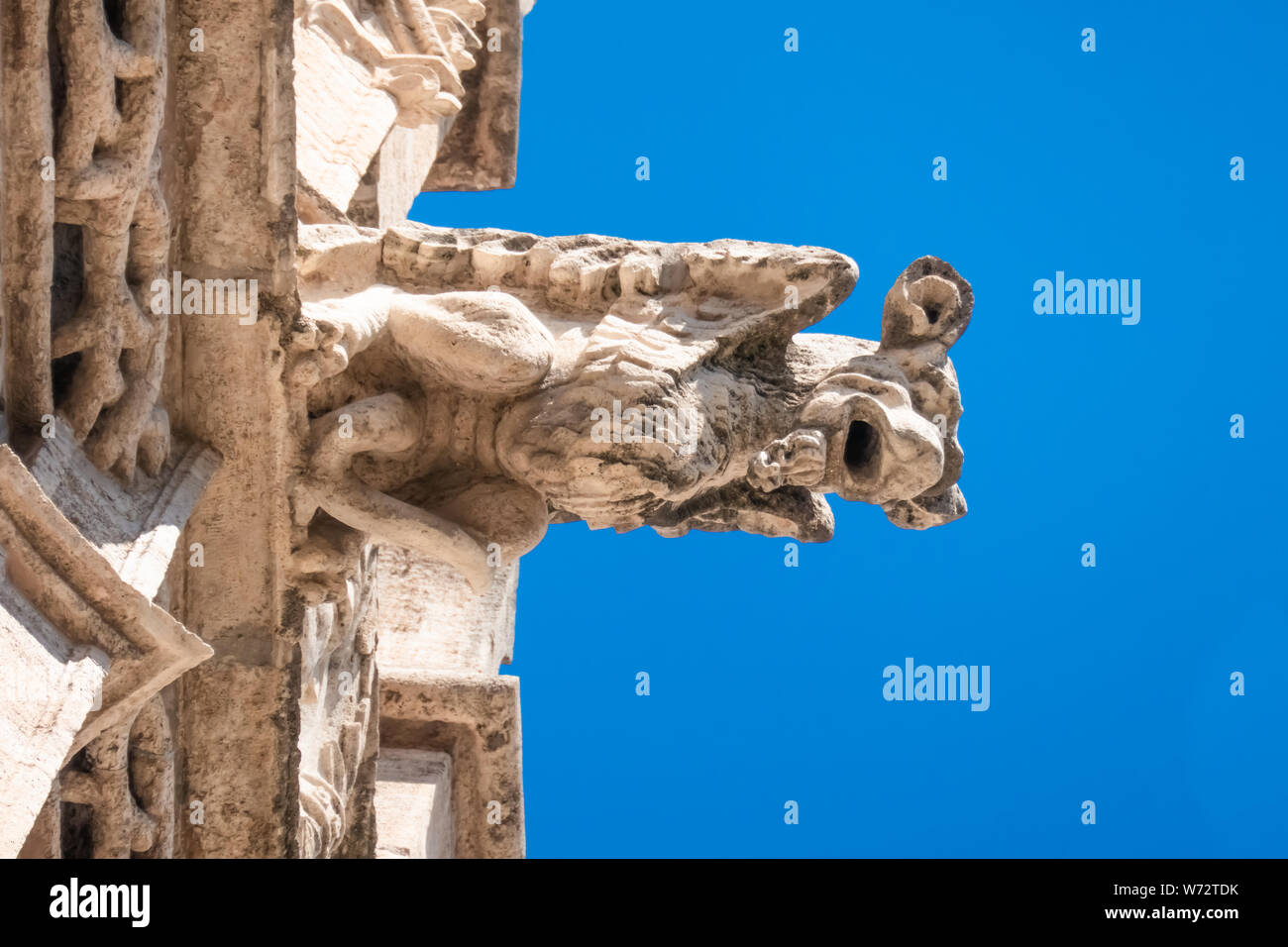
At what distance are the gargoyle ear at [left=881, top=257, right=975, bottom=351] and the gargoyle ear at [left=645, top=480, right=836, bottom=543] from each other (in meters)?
0.51

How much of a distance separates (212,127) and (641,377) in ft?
3.68

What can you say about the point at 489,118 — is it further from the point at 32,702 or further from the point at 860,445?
the point at 32,702

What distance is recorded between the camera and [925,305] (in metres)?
4.95

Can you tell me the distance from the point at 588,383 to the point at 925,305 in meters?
0.95

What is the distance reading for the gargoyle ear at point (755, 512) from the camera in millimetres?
5172

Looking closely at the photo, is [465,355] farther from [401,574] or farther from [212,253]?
[401,574]

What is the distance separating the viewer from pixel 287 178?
14.3 feet

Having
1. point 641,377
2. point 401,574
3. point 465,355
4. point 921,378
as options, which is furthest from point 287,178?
point 401,574

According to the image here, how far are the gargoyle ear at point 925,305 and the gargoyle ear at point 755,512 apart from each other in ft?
1.68

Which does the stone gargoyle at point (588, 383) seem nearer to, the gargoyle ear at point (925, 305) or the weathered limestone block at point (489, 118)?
the gargoyle ear at point (925, 305)

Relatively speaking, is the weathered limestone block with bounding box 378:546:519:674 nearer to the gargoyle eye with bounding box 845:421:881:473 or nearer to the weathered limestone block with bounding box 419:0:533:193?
the weathered limestone block with bounding box 419:0:533:193

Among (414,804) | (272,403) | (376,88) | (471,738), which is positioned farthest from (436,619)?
(272,403)

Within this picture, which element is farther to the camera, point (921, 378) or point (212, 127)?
point (921, 378)

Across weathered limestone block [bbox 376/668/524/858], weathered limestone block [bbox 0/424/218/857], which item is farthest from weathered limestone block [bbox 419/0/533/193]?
weathered limestone block [bbox 0/424/218/857]
